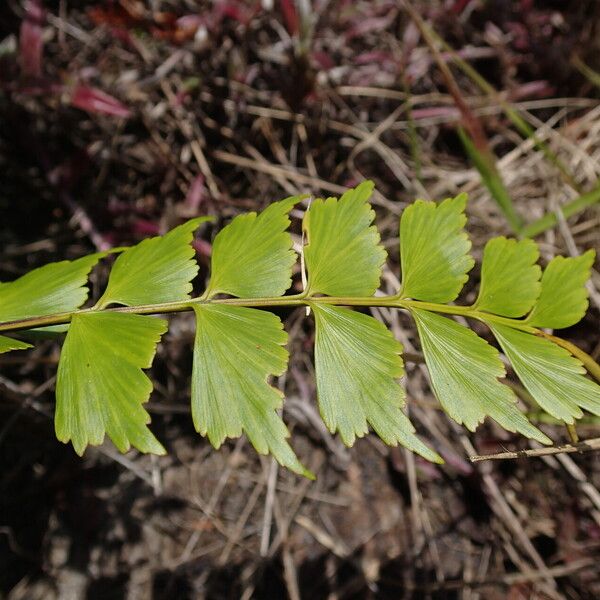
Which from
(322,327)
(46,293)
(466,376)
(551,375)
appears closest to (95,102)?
(46,293)

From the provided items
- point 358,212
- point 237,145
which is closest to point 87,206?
point 237,145

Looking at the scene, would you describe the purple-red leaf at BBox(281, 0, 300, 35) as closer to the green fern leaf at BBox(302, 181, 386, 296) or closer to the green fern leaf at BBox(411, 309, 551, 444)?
the green fern leaf at BBox(302, 181, 386, 296)

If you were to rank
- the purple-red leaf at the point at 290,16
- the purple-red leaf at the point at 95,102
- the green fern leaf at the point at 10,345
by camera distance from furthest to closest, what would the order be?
the purple-red leaf at the point at 290,16 < the purple-red leaf at the point at 95,102 < the green fern leaf at the point at 10,345

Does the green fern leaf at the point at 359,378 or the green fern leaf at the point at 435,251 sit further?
the green fern leaf at the point at 435,251

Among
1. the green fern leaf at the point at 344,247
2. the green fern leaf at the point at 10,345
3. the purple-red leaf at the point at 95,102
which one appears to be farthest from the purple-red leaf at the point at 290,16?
the green fern leaf at the point at 10,345

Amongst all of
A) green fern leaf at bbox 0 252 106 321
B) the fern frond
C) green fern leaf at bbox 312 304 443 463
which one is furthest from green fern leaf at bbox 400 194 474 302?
green fern leaf at bbox 0 252 106 321

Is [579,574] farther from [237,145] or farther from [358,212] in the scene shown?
[237,145]

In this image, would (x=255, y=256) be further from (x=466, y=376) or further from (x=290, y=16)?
(x=290, y=16)

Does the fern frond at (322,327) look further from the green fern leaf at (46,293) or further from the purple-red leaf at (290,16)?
the purple-red leaf at (290,16)
